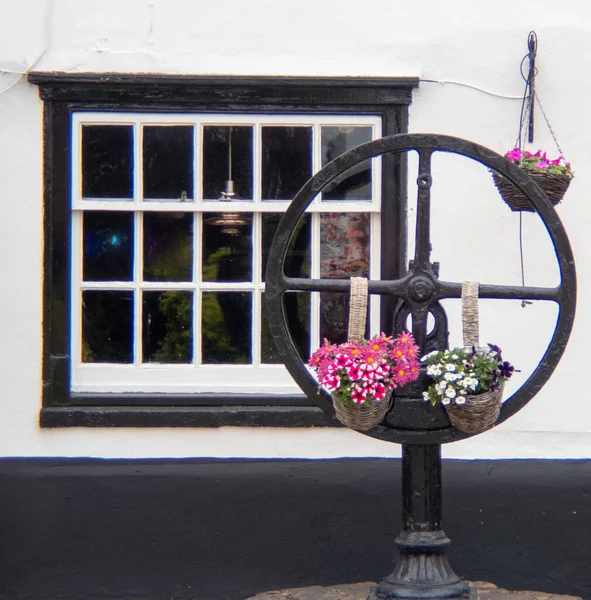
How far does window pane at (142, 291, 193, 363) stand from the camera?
17.7 feet

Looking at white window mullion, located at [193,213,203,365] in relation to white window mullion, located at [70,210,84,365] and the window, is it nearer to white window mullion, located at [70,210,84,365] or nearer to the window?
the window

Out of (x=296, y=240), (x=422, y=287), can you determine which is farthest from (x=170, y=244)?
(x=422, y=287)

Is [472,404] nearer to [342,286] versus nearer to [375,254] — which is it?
[342,286]

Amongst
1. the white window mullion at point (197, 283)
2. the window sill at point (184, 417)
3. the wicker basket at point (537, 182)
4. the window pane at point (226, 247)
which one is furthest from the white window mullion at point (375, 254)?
the white window mullion at point (197, 283)

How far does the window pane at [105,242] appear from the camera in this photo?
5379 mm

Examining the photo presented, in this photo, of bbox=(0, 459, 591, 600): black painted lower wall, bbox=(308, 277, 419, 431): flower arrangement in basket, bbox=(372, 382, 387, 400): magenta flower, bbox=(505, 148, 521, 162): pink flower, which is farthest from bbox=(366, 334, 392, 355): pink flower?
bbox=(0, 459, 591, 600): black painted lower wall

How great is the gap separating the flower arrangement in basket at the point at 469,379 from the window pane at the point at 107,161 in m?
2.47

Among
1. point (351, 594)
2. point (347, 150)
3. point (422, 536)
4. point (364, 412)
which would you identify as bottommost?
point (351, 594)

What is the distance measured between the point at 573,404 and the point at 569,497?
49 cm

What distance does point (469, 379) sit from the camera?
133 inches

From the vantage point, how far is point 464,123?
17.2 feet

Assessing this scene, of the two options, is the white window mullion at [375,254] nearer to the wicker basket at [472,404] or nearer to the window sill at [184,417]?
the window sill at [184,417]

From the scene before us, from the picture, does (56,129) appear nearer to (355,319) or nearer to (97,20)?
(97,20)

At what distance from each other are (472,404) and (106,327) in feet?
8.49
